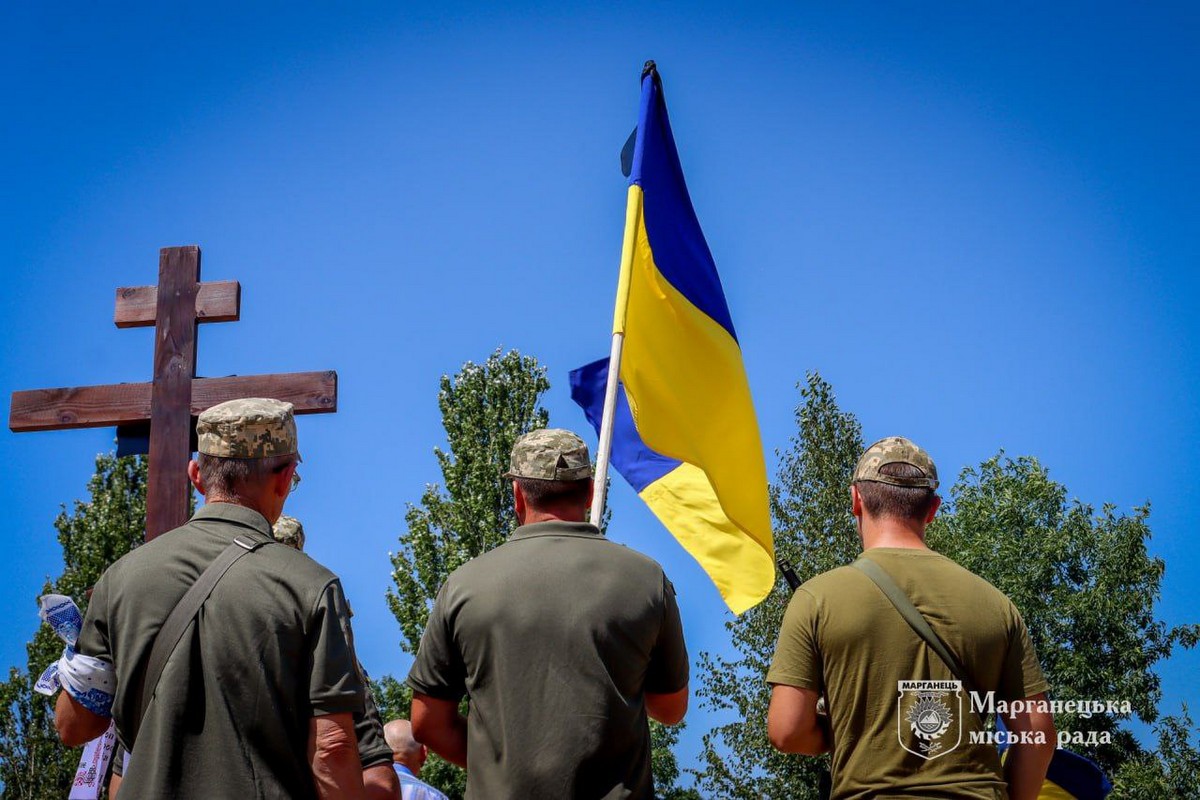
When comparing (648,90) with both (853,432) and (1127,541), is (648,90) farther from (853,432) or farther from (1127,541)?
(1127,541)

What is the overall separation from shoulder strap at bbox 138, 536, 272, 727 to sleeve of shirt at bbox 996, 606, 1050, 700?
235 cm

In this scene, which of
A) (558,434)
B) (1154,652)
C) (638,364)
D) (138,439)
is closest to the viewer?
(558,434)

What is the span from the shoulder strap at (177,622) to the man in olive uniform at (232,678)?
0.06 feet

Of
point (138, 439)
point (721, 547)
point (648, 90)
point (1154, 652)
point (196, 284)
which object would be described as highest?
point (648, 90)

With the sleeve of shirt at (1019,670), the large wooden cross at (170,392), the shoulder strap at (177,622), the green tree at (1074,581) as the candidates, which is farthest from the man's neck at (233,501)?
the green tree at (1074,581)

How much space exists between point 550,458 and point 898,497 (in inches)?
45.6

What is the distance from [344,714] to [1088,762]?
306 centimetres

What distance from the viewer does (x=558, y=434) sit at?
3932 mm

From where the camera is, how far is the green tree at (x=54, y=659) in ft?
97.8

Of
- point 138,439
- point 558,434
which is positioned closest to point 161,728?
point 558,434

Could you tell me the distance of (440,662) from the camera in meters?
3.69

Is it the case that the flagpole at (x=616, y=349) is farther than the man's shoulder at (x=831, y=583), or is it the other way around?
the flagpole at (x=616, y=349)

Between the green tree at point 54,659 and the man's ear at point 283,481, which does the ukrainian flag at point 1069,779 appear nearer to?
the man's ear at point 283,481

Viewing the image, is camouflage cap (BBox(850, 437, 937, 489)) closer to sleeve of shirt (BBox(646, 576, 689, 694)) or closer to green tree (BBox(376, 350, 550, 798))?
sleeve of shirt (BBox(646, 576, 689, 694))
